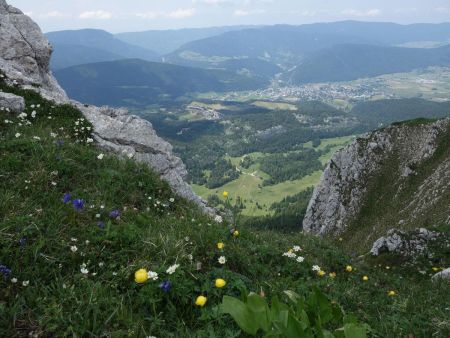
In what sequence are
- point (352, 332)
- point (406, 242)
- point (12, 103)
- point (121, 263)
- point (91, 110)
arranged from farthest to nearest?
point (406, 242) → point (91, 110) → point (12, 103) → point (121, 263) → point (352, 332)

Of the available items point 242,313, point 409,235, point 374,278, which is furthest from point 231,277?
point 409,235

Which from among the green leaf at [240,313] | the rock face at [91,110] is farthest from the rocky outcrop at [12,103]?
the green leaf at [240,313]

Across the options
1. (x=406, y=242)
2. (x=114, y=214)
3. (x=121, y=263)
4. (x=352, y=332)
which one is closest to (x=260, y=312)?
(x=352, y=332)

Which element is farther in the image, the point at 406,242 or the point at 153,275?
the point at 406,242

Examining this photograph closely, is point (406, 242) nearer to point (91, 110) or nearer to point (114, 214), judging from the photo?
point (91, 110)

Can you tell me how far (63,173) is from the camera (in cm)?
971

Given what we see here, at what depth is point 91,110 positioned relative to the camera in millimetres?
23562

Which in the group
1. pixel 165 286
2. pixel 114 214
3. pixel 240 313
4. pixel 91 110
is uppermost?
pixel 240 313

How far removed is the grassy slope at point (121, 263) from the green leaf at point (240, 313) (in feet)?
2.10

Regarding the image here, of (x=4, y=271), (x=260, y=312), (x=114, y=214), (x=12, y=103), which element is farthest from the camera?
(x=12, y=103)

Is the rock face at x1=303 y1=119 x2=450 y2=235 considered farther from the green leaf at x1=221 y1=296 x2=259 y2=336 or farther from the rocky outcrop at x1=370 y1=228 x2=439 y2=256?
the green leaf at x1=221 y1=296 x2=259 y2=336

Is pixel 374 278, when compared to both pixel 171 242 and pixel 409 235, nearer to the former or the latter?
pixel 171 242

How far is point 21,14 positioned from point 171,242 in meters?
35.6

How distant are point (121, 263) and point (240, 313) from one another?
126 inches
